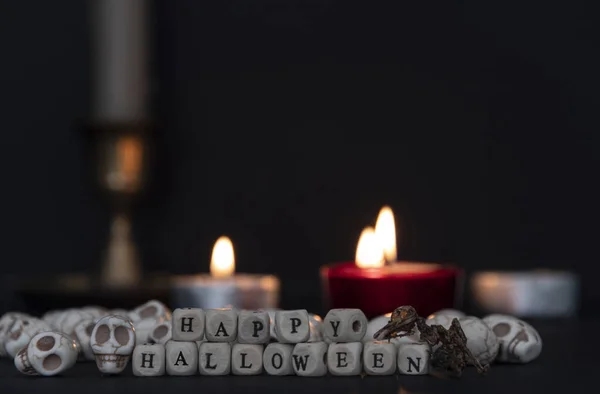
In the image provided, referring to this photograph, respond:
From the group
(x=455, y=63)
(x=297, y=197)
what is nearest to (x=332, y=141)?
(x=297, y=197)

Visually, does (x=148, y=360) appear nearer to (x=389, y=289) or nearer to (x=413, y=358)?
(x=413, y=358)

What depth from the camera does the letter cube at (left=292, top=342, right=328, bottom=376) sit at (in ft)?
1.95

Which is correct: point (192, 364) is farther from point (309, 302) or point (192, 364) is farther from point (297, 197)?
point (297, 197)

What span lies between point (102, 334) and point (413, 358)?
0.66 ft

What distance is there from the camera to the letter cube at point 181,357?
1.96ft

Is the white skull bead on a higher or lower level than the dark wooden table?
higher

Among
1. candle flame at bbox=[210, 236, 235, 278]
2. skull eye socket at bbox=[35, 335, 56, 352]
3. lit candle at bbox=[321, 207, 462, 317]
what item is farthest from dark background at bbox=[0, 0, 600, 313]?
skull eye socket at bbox=[35, 335, 56, 352]

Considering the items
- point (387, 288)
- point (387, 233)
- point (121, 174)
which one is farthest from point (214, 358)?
point (121, 174)

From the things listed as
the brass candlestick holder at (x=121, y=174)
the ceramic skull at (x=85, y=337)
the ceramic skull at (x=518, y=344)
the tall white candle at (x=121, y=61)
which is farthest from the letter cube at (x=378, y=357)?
the tall white candle at (x=121, y=61)

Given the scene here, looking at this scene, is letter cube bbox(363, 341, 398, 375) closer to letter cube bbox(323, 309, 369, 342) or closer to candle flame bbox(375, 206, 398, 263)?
letter cube bbox(323, 309, 369, 342)

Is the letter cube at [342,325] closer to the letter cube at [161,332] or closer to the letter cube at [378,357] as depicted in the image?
the letter cube at [378,357]

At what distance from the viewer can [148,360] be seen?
599 millimetres

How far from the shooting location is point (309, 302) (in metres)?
1.32

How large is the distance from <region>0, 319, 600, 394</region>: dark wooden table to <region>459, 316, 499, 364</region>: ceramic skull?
0.03 ft
